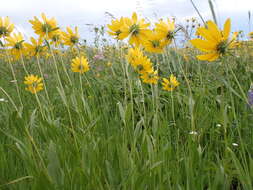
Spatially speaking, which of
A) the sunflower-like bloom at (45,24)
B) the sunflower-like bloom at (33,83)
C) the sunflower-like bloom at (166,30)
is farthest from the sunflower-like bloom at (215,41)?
the sunflower-like bloom at (33,83)

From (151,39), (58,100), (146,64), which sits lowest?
(58,100)

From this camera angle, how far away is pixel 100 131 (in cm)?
138

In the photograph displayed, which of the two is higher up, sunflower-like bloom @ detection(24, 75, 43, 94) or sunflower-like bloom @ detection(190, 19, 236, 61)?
sunflower-like bloom @ detection(190, 19, 236, 61)

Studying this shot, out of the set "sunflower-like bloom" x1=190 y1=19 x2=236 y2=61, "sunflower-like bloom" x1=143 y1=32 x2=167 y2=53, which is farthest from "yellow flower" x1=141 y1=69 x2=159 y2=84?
"sunflower-like bloom" x1=190 y1=19 x2=236 y2=61

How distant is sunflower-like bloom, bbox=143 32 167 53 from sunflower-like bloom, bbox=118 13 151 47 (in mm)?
29

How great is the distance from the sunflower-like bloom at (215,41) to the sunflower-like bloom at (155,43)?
1.41 feet

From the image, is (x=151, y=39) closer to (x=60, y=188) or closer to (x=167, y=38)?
(x=167, y=38)

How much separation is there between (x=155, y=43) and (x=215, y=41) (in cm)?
53

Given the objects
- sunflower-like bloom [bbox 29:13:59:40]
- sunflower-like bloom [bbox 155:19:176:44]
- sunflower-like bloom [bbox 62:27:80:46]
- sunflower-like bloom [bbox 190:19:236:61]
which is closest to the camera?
sunflower-like bloom [bbox 190:19:236:61]

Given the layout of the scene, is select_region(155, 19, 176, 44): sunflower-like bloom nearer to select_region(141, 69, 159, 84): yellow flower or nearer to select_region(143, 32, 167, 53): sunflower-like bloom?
select_region(143, 32, 167, 53): sunflower-like bloom

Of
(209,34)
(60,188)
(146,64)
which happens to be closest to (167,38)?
(146,64)

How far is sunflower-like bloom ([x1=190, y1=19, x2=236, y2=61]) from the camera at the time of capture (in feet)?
2.49

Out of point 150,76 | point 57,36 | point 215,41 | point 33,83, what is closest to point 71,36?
point 57,36

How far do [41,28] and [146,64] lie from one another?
0.55 metres
